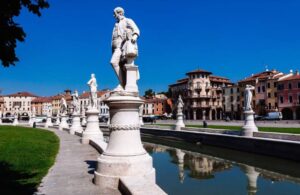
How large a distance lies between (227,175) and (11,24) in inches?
472

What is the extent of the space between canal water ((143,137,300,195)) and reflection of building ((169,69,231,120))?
3283 inches

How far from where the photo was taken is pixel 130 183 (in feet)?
22.5

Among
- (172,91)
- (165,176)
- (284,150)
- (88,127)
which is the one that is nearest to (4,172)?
(165,176)

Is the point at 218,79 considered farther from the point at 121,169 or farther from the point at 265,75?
the point at 121,169

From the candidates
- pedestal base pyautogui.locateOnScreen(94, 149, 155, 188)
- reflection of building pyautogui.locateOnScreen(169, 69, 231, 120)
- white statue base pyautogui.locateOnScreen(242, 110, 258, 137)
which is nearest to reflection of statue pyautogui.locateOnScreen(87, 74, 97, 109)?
white statue base pyautogui.locateOnScreen(242, 110, 258, 137)

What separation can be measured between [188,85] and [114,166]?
100691 millimetres

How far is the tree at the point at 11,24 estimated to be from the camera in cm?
466

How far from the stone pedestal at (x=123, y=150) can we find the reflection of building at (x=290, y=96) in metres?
74.6

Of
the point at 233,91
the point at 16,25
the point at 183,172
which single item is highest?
the point at 233,91

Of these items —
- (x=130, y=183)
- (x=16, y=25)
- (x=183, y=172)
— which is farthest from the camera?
(x=183, y=172)

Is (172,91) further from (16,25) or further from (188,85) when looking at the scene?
(16,25)

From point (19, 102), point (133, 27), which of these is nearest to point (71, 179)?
point (133, 27)

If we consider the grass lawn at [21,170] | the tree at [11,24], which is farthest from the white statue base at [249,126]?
the tree at [11,24]

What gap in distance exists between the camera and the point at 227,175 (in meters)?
14.6
